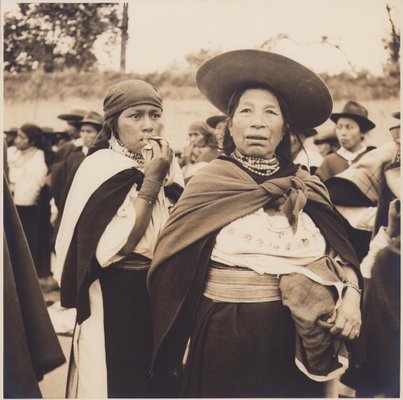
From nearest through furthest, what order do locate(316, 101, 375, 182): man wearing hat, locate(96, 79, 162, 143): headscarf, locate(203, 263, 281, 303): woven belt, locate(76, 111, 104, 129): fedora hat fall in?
locate(203, 263, 281, 303): woven belt < locate(96, 79, 162, 143): headscarf < locate(76, 111, 104, 129): fedora hat < locate(316, 101, 375, 182): man wearing hat

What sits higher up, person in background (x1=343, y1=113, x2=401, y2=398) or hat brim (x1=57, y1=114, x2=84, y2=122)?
hat brim (x1=57, y1=114, x2=84, y2=122)

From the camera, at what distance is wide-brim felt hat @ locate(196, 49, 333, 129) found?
3053mm

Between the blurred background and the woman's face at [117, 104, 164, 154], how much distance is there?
5.7 inches

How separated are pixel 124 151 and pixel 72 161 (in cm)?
39

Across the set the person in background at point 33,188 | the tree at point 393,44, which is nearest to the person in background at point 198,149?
the person in background at point 33,188

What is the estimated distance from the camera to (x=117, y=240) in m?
3.02

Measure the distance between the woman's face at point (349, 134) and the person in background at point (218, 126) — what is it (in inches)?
27.4

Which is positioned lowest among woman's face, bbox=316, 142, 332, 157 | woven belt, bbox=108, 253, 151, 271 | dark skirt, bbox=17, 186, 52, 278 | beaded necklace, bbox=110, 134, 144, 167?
woven belt, bbox=108, 253, 151, 271

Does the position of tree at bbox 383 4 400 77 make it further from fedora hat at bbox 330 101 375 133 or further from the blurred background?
fedora hat at bbox 330 101 375 133

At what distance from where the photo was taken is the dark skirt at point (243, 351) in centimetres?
295

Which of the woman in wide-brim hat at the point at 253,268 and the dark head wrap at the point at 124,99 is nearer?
the woman in wide-brim hat at the point at 253,268

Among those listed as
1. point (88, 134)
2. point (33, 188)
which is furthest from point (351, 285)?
point (33, 188)

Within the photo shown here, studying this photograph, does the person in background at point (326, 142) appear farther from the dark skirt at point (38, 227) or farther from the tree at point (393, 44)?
the dark skirt at point (38, 227)

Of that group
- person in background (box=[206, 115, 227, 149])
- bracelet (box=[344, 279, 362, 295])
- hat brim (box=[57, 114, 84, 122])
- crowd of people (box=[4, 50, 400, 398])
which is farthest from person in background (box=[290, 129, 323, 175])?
hat brim (box=[57, 114, 84, 122])
